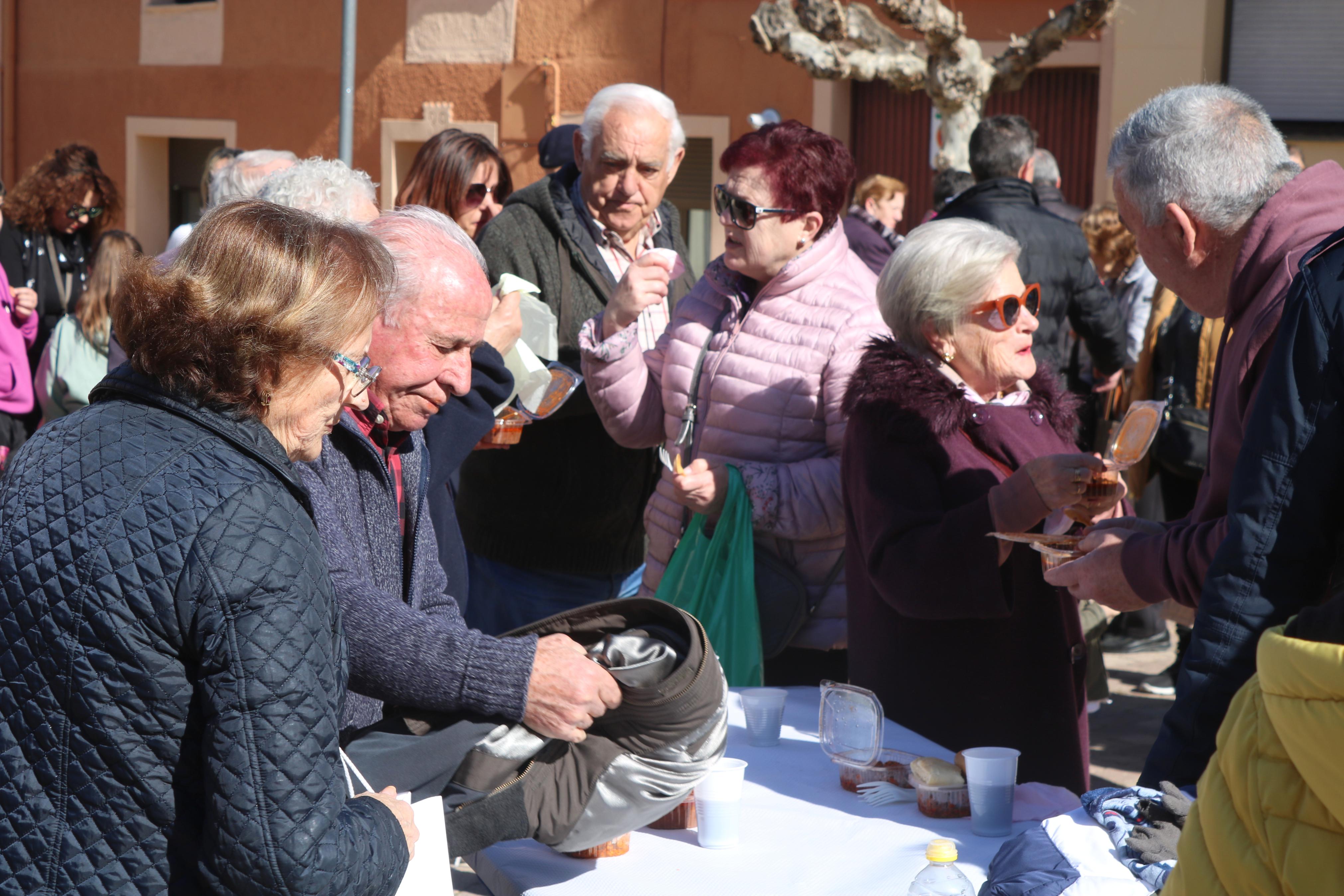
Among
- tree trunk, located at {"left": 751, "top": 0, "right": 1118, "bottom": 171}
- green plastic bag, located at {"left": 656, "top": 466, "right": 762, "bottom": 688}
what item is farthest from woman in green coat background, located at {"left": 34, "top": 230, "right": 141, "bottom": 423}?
→ tree trunk, located at {"left": 751, "top": 0, "right": 1118, "bottom": 171}

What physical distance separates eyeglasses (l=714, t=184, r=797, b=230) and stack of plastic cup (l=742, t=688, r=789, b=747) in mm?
1198

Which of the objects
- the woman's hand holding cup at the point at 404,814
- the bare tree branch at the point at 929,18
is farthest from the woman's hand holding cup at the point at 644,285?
the bare tree branch at the point at 929,18

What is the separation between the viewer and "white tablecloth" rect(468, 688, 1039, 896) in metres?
1.98

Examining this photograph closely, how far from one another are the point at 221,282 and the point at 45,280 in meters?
5.64

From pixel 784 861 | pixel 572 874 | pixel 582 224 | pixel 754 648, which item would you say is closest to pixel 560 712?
pixel 572 874

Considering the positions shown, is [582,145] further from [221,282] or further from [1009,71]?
[1009,71]

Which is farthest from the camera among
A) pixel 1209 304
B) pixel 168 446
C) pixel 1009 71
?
pixel 1009 71

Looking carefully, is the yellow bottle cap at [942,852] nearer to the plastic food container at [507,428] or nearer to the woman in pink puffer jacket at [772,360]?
the woman in pink puffer jacket at [772,360]

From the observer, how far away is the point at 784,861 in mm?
2066

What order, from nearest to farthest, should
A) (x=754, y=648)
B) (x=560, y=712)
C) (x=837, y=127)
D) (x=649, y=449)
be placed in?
(x=560, y=712) → (x=754, y=648) → (x=649, y=449) → (x=837, y=127)

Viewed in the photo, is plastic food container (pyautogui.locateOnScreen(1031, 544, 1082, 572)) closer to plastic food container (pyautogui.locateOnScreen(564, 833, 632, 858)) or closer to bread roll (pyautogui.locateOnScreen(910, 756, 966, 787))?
bread roll (pyautogui.locateOnScreen(910, 756, 966, 787))

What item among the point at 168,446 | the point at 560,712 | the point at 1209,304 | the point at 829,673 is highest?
the point at 1209,304

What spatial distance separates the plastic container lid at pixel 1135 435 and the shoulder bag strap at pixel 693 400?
41.3 inches

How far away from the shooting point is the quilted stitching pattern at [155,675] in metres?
1.43
